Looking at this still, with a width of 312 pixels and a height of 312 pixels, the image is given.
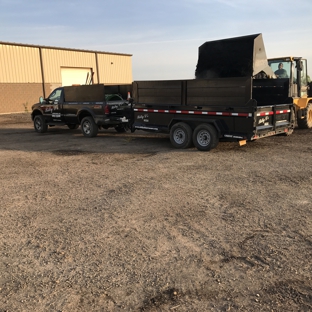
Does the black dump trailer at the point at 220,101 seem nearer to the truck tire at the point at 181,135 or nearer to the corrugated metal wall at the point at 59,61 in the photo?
the truck tire at the point at 181,135

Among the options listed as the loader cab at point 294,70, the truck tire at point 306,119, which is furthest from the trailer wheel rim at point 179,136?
the truck tire at point 306,119

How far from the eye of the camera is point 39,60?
28922 mm

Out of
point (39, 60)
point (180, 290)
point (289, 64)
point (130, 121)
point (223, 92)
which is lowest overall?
point (180, 290)

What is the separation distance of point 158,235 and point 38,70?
90.3 feet

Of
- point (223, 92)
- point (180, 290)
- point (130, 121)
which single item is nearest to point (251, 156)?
point (223, 92)

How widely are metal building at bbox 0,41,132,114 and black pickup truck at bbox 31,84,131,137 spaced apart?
9.27 m

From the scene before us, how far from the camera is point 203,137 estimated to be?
10320mm

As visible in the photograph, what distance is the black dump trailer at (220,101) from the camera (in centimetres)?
943

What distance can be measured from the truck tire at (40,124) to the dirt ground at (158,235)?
724 cm

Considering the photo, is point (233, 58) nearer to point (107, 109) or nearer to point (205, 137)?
point (205, 137)

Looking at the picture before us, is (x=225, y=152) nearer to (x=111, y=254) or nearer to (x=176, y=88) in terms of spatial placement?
(x=176, y=88)

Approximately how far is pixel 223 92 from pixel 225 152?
5.76 ft

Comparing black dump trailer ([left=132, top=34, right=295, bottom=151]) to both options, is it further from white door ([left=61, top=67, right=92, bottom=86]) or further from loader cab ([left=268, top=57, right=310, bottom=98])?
white door ([left=61, top=67, right=92, bottom=86])

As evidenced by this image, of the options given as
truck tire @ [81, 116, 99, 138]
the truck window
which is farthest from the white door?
truck tire @ [81, 116, 99, 138]
